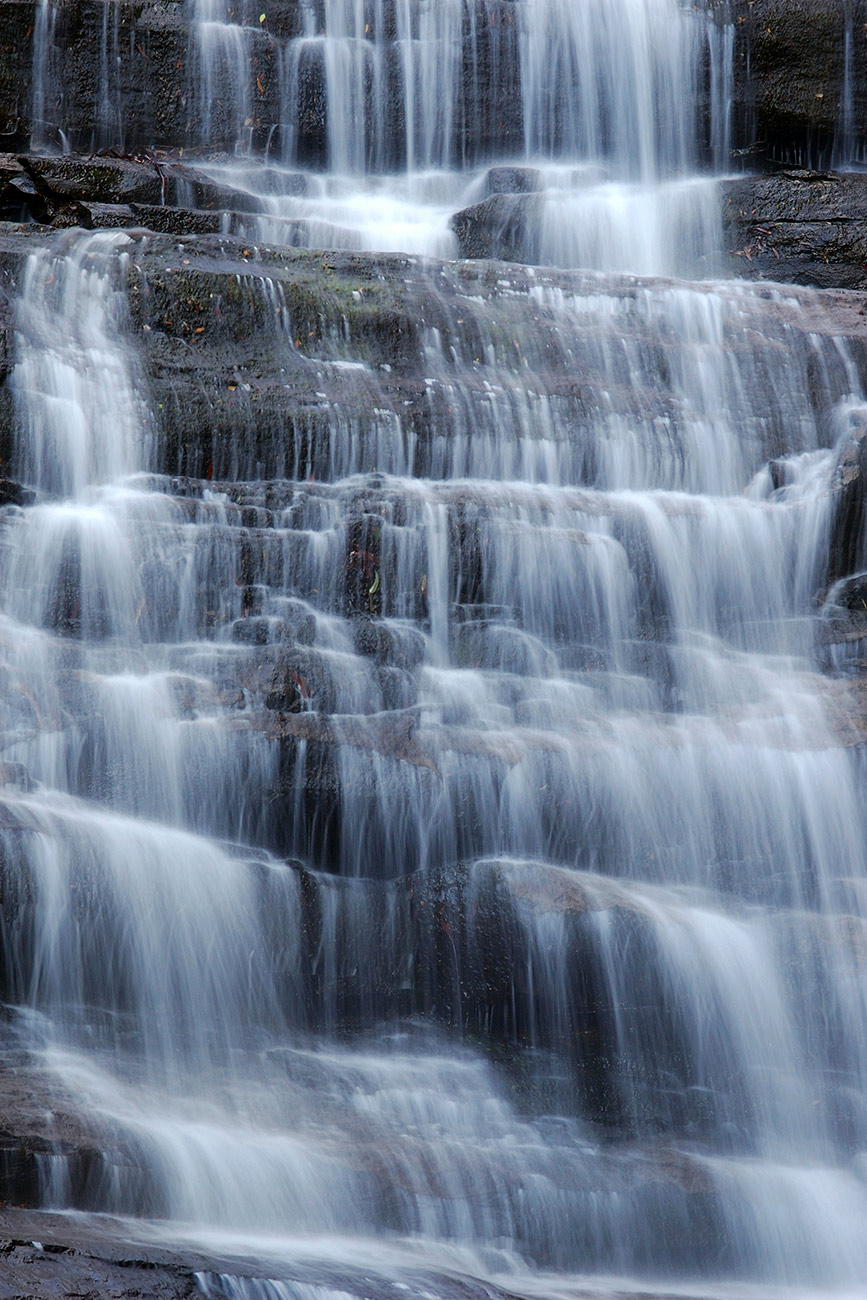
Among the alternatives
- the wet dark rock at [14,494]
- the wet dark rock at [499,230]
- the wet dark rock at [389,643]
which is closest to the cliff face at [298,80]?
the wet dark rock at [499,230]

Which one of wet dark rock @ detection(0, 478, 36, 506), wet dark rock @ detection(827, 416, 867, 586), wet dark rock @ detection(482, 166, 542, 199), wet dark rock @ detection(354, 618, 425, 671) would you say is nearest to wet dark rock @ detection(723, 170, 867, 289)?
wet dark rock @ detection(482, 166, 542, 199)

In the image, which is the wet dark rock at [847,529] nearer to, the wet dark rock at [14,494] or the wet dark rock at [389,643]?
the wet dark rock at [389,643]

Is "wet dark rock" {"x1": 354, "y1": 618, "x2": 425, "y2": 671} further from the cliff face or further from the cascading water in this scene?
the cliff face

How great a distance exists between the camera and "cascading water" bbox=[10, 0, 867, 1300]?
421 cm

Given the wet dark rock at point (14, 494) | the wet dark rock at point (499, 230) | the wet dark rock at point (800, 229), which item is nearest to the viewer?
the wet dark rock at point (14, 494)

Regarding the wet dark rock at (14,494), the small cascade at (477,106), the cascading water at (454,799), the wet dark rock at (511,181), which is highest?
the small cascade at (477,106)

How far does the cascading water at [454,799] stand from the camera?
4.21 meters

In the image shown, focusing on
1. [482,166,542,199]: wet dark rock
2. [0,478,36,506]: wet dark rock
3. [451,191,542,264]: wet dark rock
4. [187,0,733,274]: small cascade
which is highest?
[187,0,733,274]: small cascade

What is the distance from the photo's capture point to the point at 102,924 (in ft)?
14.7

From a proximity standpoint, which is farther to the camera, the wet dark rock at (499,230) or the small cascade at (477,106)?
the small cascade at (477,106)

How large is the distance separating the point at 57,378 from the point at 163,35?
489 centimetres

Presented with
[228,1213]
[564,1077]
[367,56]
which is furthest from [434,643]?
[367,56]

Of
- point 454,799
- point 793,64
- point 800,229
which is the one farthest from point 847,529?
point 793,64

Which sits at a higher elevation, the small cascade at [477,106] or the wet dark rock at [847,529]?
the small cascade at [477,106]
